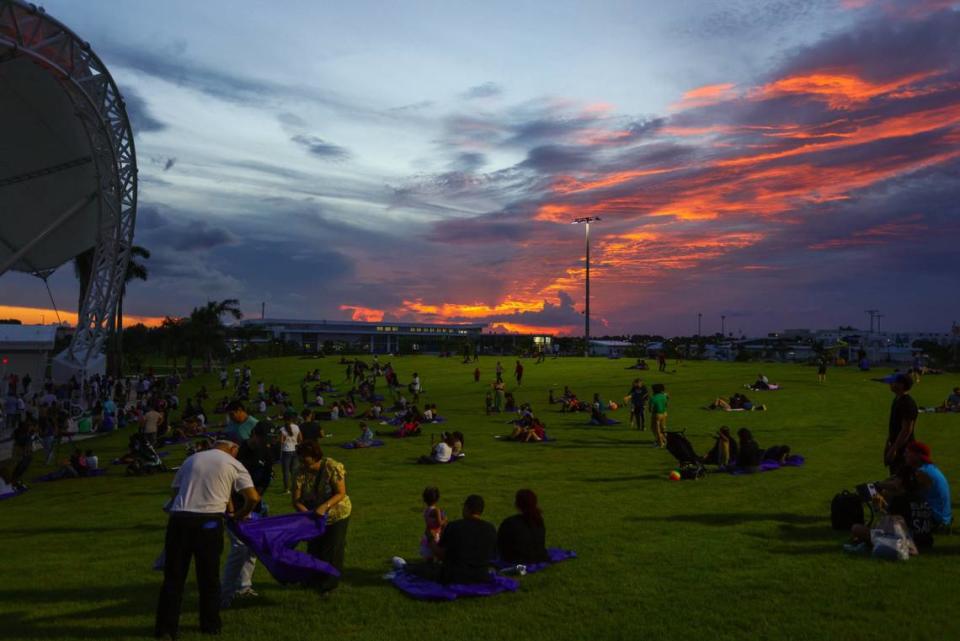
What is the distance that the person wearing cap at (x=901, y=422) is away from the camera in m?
10.2

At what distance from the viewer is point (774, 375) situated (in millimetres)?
48031

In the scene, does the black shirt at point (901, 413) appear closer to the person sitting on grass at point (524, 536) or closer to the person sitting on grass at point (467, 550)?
the person sitting on grass at point (524, 536)

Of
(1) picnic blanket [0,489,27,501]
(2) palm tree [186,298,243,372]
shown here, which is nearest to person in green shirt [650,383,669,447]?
(1) picnic blanket [0,489,27,501]

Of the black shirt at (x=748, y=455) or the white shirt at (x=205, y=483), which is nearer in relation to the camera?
the white shirt at (x=205, y=483)

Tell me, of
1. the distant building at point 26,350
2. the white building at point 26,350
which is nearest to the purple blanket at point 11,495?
the white building at point 26,350

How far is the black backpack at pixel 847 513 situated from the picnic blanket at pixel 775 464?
5497mm

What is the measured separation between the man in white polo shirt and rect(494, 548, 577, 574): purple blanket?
3.66 meters

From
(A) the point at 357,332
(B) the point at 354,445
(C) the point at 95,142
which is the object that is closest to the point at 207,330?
(C) the point at 95,142

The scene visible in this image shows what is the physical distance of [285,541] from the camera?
741 cm

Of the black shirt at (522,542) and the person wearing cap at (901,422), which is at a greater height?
the person wearing cap at (901,422)

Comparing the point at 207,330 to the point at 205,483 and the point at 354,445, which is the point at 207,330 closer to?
the point at 354,445

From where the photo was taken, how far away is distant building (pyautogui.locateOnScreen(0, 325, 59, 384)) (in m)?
41.8

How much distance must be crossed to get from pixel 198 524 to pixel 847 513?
378 inches

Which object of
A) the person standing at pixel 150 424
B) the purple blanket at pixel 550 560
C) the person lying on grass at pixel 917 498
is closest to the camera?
the purple blanket at pixel 550 560
